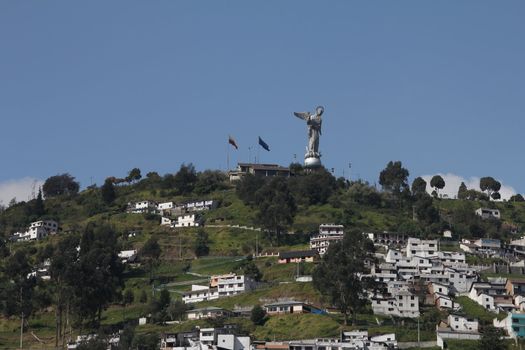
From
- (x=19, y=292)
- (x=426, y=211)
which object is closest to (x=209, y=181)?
(x=426, y=211)

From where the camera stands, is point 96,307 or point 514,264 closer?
point 96,307

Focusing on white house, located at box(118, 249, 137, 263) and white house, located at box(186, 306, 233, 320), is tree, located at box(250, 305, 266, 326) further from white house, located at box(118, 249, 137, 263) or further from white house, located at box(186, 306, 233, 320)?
white house, located at box(118, 249, 137, 263)

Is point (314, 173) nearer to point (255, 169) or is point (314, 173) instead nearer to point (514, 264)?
point (255, 169)

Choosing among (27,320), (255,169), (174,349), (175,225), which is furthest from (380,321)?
(255,169)

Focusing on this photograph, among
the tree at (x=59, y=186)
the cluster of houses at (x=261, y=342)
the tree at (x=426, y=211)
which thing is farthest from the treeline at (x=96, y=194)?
the cluster of houses at (x=261, y=342)

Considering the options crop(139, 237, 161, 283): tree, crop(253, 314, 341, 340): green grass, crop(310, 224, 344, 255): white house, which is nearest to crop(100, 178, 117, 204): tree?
crop(139, 237, 161, 283): tree
